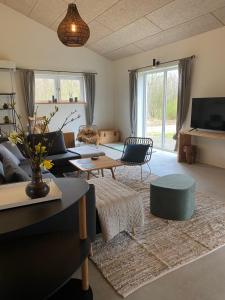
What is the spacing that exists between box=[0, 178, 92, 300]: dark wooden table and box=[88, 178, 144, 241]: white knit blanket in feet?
2.15

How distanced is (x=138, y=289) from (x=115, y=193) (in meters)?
0.93

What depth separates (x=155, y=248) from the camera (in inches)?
87.0

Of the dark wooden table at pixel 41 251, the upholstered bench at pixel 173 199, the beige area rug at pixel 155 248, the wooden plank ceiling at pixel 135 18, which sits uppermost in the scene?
the wooden plank ceiling at pixel 135 18

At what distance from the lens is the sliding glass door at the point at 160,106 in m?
5.96

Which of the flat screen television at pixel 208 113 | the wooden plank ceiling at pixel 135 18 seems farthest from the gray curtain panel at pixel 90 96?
the flat screen television at pixel 208 113

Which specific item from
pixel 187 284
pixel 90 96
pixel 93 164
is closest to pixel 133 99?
pixel 90 96

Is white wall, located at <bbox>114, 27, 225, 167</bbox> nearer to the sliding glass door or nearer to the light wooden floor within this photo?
the sliding glass door

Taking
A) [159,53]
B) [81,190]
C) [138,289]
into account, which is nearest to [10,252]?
[81,190]

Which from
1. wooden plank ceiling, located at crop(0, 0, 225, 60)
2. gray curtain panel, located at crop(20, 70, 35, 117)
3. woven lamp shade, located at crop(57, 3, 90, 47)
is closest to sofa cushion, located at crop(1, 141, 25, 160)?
woven lamp shade, located at crop(57, 3, 90, 47)

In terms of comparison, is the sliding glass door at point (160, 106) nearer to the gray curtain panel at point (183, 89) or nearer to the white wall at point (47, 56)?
the gray curtain panel at point (183, 89)

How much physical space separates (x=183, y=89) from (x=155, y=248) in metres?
3.98

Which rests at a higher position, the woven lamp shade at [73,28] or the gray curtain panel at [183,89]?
the woven lamp shade at [73,28]

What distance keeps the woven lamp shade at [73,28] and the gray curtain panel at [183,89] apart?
295 centimetres

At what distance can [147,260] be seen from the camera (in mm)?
2045
